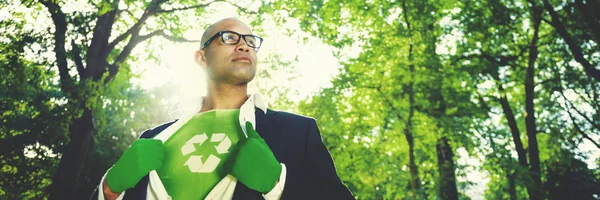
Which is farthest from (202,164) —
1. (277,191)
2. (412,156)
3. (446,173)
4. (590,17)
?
(446,173)

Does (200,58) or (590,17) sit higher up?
(590,17)

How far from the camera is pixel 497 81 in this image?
12773mm

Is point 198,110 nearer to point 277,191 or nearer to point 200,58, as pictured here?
point 200,58

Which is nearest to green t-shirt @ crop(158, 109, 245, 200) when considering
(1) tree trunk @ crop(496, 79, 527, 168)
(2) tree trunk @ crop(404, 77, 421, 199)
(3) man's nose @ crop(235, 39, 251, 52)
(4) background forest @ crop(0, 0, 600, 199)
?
(3) man's nose @ crop(235, 39, 251, 52)

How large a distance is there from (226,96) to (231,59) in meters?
0.22

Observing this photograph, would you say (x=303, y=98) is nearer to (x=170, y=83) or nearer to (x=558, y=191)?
(x=558, y=191)

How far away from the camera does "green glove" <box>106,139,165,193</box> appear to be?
1625 mm

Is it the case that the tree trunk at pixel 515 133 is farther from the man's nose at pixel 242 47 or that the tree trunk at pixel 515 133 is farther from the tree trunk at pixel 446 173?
the man's nose at pixel 242 47

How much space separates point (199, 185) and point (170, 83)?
32.6 m

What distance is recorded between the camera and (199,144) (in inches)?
72.4

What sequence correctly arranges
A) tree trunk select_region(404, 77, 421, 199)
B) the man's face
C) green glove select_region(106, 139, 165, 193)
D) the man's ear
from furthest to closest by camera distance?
tree trunk select_region(404, 77, 421, 199)
the man's ear
the man's face
green glove select_region(106, 139, 165, 193)

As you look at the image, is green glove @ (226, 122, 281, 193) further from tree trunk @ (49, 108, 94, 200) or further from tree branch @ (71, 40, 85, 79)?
tree branch @ (71, 40, 85, 79)

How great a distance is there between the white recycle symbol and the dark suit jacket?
0.19 m

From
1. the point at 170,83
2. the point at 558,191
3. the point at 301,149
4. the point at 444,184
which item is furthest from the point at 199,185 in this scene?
the point at 170,83
